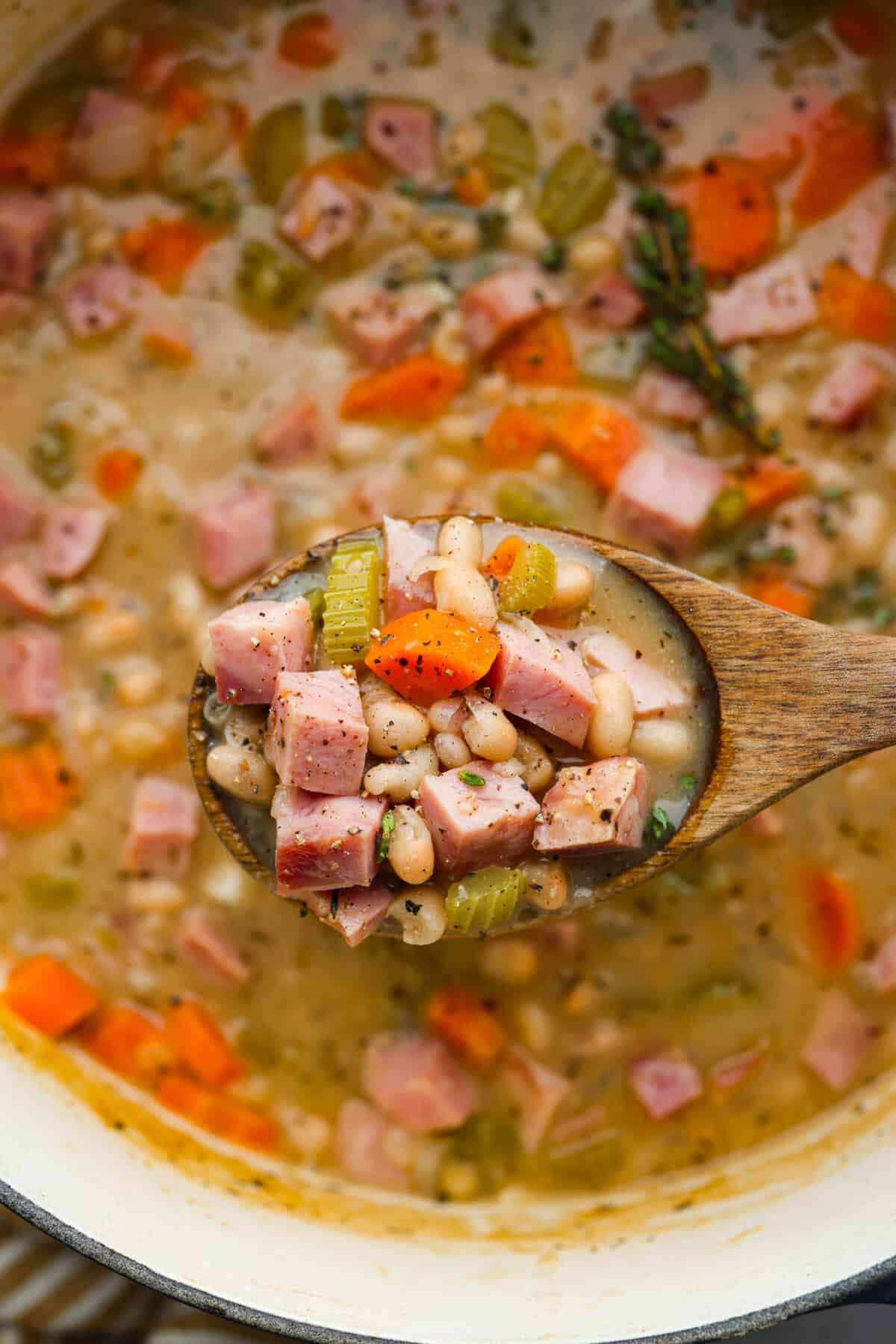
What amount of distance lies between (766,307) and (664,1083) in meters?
1.97

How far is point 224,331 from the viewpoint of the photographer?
11.2ft

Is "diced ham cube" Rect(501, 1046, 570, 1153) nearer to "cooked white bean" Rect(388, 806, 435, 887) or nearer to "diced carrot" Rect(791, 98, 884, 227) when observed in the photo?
"cooked white bean" Rect(388, 806, 435, 887)

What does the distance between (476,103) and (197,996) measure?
7.91 feet

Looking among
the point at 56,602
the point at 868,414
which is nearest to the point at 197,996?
the point at 56,602

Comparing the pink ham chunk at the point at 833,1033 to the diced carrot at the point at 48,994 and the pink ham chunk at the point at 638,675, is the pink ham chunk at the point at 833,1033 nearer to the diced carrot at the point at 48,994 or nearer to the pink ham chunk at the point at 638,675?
the pink ham chunk at the point at 638,675

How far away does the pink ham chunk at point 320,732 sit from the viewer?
232 cm

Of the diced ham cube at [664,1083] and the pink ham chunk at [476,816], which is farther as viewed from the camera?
the diced ham cube at [664,1083]

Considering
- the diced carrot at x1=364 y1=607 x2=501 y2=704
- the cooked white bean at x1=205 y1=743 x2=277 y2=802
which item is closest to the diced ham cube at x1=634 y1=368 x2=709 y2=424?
the diced carrot at x1=364 y1=607 x2=501 y2=704

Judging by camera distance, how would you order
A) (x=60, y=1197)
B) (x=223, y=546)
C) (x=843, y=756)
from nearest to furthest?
(x=843, y=756), (x=60, y=1197), (x=223, y=546)

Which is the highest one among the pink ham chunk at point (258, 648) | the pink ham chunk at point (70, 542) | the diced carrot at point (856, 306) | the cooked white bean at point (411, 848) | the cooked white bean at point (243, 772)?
the pink ham chunk at point (258, 648)

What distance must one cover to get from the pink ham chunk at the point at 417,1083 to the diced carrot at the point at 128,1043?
530 mm

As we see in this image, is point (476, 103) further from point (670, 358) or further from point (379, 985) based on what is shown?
point (379, 985)

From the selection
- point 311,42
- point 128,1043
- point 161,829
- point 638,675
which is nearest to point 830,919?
point 638,675

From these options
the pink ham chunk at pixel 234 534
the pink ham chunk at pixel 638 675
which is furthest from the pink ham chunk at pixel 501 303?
the pink ham chunk at pixel 638 675
